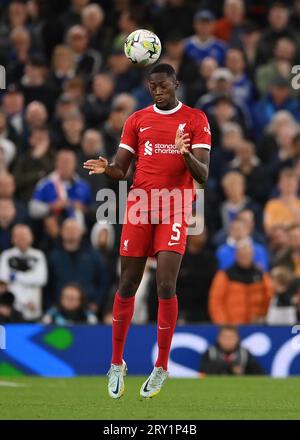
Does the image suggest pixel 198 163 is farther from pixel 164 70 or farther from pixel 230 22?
pixel 230 22

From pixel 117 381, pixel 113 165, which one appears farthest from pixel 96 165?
pixel 117 381

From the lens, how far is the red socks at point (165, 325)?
10.3 meters

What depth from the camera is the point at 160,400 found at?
10.7 metres

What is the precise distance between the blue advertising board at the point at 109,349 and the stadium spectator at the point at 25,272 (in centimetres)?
61

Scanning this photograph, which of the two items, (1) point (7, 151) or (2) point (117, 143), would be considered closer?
(1) point (7, 151)

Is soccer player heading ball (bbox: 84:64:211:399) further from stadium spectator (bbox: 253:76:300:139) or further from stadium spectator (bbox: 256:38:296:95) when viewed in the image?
stadium spectator (bbox: 256:38:296:95)

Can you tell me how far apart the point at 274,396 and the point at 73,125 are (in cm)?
690

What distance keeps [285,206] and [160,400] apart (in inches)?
270

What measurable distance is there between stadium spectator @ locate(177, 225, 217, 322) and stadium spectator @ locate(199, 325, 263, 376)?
34.7 inches

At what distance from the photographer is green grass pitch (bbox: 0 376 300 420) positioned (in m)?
9.34

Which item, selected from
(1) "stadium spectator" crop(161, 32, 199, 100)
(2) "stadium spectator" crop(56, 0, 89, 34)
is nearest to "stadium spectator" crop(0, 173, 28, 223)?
(1) "stadium spectator" crop(161, 32, 199, 100)

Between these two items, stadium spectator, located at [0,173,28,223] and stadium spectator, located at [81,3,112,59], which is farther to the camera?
stadium spectator, located at [81,3,112,59]
